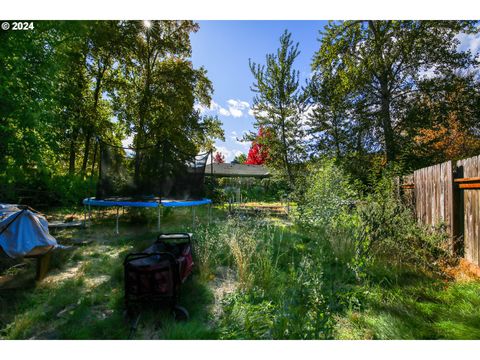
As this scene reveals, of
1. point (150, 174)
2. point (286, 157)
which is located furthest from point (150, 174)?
point (286, 157)

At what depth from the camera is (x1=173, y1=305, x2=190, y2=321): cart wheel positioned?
6.49ft

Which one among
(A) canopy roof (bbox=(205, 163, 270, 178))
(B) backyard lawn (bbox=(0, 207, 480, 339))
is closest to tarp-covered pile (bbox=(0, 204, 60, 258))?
(B) backyard lawn (bbox=(0, 207, 480, 339))

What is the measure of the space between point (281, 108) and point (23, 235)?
28.0ft

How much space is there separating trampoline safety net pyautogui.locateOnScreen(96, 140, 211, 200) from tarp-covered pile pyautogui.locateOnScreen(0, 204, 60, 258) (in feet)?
9.48

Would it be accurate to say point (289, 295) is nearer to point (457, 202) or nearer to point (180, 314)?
point (180, 314)

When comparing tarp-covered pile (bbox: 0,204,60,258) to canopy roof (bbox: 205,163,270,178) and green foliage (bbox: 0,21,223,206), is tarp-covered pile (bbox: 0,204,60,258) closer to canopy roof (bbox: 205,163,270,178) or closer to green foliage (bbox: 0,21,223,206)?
green foliage (bbox: 0,21,223,206)

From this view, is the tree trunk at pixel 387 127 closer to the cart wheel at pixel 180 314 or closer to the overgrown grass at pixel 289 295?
the overgrown grass at pixel 289 295

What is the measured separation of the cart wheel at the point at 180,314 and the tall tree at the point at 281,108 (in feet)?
25.1

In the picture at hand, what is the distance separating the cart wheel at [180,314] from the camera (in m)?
1.98

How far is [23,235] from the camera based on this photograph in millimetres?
2662
